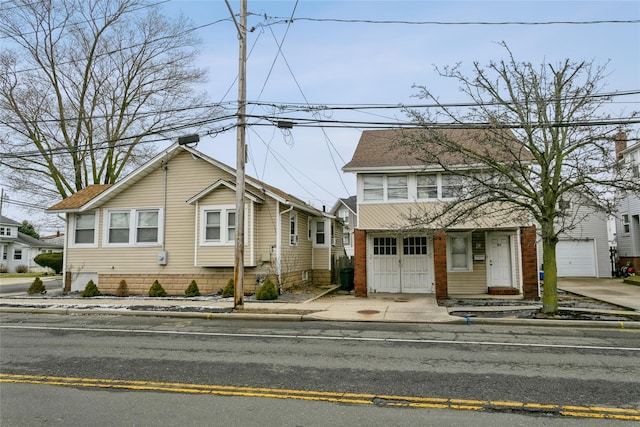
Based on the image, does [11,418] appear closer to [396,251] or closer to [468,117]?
[468,117]

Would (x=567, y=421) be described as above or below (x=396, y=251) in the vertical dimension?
below

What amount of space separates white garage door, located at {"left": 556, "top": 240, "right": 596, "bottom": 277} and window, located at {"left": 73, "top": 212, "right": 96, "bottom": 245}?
81.0 feet

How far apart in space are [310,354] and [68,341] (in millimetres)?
5193

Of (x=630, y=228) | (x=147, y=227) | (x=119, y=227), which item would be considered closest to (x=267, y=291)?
(x=147, y=227)

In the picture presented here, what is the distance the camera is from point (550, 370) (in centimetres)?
658

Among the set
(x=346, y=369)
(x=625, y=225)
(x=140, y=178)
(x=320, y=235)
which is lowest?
(x=346, y=369)

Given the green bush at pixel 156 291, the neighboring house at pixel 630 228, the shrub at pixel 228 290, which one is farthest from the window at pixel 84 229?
the neighboring house at pixel 630 228

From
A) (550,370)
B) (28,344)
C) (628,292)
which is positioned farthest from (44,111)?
(628,292)

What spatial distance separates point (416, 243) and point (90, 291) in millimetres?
13365

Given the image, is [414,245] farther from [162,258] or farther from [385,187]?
[162,258]

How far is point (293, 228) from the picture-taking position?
1998 centimetres

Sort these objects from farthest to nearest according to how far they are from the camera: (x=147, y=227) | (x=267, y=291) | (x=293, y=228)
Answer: (x=293, y=228) → (x=147, y=227) → (x=267, y=291)

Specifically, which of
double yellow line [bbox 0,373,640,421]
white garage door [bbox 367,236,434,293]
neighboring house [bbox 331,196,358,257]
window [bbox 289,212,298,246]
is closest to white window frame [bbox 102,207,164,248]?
window [bbox 289,212,298,246]

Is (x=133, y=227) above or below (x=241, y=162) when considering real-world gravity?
below
